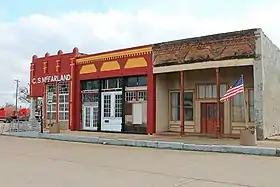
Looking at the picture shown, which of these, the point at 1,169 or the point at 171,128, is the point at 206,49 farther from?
the point at 1,169

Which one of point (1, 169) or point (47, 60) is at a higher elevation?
point (47, 60)

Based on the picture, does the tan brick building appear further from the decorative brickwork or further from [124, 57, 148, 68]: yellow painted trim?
[124, 57, 148, 68]: yellow painted trim

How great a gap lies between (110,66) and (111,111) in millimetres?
3492

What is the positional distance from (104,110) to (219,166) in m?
17.9

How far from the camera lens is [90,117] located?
29.4 metres

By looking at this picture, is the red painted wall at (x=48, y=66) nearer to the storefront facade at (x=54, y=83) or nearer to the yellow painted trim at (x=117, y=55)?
the storefront facade at (x=54, y=83)

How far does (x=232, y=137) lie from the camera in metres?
21.4

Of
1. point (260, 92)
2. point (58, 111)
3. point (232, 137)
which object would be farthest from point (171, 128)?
point (58, 111)

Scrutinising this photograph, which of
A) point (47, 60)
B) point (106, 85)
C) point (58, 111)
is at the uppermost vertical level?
point (47, 60)

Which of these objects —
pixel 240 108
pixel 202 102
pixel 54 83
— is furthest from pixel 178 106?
pixel 54 83

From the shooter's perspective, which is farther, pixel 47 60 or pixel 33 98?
pixel 33 98

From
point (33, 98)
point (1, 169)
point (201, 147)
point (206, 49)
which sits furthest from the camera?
point (33, 98)

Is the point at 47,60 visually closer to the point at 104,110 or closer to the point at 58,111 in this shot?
the point at 58,111

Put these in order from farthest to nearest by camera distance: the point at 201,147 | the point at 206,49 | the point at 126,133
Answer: the point at 126,133, the point at 206,49, the point at 201,147
